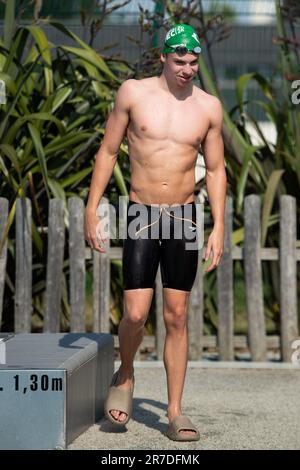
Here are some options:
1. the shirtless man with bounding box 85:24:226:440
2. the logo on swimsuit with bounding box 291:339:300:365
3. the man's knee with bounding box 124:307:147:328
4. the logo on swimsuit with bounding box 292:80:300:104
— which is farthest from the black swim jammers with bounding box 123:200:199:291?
the logo on swimsuit with bounding box 292:80:300:104

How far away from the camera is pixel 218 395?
6723 mm

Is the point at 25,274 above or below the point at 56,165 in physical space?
below

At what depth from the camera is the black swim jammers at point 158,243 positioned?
17.7ft

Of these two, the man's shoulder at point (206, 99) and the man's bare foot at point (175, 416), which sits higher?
the man's shoulder at point (206, 99)

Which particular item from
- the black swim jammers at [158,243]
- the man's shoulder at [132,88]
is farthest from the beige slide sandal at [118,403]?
the man's shoulder at [132,88]

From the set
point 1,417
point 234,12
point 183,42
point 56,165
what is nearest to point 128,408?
point 1,417

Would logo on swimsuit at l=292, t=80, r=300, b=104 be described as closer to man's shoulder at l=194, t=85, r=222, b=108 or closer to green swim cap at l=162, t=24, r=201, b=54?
man's shoulder at l=194, t=85, r=222, b=108

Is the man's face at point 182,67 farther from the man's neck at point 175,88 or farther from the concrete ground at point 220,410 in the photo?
the concrete ground at point 220,410

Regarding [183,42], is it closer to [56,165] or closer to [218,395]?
[218,395]

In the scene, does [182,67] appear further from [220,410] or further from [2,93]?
[2,93]

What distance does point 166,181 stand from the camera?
5.40m

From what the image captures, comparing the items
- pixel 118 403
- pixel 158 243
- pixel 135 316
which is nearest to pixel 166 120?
pixel 158 243

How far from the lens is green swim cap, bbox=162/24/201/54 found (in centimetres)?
534

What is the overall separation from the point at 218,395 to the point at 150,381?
650 millimetres
